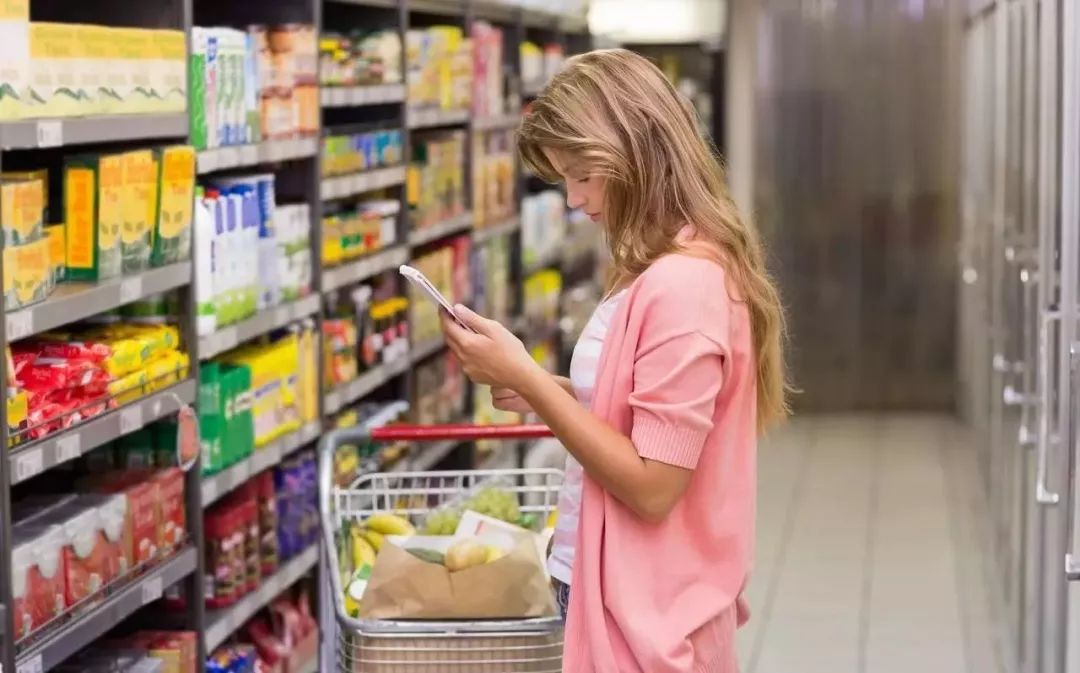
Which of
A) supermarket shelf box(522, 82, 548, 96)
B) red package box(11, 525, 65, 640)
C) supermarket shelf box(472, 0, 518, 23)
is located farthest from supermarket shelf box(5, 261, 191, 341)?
supermarket shelf box(522, 82, 548, 96)

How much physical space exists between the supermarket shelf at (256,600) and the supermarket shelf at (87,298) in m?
0.95

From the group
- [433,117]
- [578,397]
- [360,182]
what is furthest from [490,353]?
[433,117]

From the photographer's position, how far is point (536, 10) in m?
8.72

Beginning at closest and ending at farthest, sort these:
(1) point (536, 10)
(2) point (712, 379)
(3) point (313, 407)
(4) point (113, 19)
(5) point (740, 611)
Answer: (2) point (712, 379)
(5) point (740, 611)
(4) point (113, 19)
(3) point (313, 407)
(1) point (536, 10)

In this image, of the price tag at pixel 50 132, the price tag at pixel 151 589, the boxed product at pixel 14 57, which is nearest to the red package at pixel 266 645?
the price tag at pixel 151 589

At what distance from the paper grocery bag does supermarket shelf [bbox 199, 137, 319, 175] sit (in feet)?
4.90

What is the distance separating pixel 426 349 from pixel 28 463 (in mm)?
3396

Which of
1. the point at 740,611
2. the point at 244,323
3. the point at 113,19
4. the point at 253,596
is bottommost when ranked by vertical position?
the point at 253,596

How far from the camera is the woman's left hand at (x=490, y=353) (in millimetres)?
2646

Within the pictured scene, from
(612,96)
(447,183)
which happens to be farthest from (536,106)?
(447,183)

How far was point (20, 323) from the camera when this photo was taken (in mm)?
3369

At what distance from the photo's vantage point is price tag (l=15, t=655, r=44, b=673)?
3.35 meters

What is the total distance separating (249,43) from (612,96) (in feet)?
7.87

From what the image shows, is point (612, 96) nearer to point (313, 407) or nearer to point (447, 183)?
point (313, 407)
